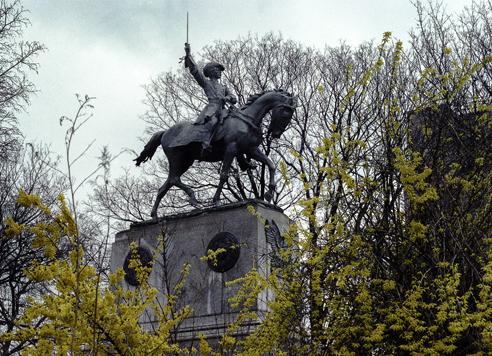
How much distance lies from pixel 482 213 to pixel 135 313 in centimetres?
387

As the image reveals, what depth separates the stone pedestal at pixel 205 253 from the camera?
24.0 ft

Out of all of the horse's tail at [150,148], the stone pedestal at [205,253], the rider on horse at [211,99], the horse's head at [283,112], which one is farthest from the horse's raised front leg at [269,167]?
the horse's tail at [150,148]

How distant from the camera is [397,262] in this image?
5293 mm

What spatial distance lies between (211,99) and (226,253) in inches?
125

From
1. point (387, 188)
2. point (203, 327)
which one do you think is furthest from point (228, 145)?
point (387, 188)

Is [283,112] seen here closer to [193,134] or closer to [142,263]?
[193,134]

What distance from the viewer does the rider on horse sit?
9000mm

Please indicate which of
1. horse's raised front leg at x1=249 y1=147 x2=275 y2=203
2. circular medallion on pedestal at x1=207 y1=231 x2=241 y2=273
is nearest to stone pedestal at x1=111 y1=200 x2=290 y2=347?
circular medallion on pedestal at x1=207 y1=231 x2=241 y2=273

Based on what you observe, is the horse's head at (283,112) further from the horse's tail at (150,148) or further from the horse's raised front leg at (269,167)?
the horse's tail at (150,148)

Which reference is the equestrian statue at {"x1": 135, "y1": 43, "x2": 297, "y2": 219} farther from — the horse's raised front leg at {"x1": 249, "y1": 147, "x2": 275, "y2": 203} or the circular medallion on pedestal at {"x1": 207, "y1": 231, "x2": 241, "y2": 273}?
the circular medallion on pedestal at {"x1": 207, "y1": 231, "x2": 241, "y2": 273}

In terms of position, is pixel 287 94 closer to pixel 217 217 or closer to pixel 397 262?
pixel 217 217

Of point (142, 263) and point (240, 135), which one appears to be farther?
point (240, 135)

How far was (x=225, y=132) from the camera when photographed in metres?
8.95

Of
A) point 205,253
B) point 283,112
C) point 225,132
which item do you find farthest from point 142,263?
point 283,112
